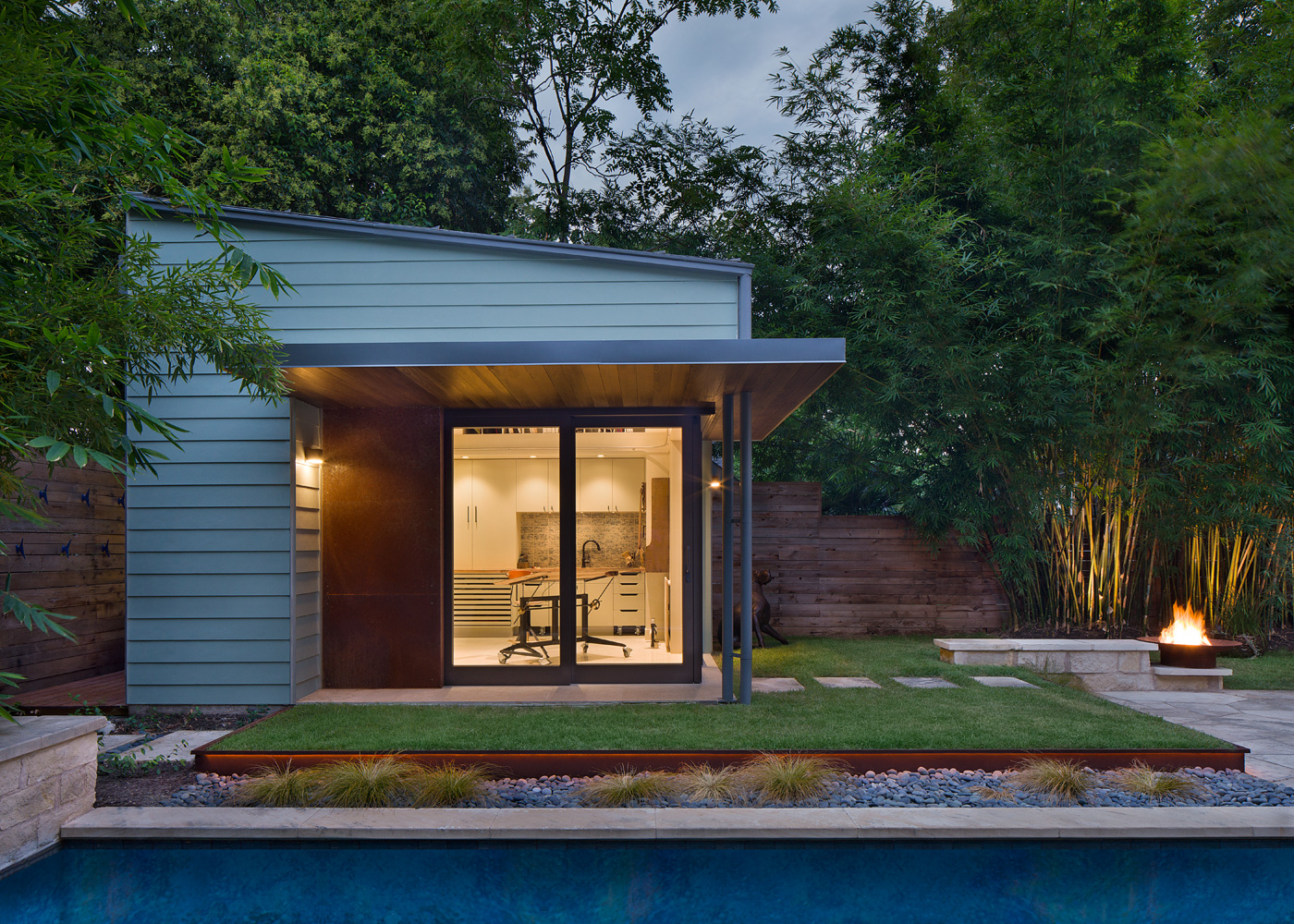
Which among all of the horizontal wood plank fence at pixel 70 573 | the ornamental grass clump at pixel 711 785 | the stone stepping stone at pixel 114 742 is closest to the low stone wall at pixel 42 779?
the stone stepping stone at pixel 114 742

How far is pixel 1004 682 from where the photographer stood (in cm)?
627

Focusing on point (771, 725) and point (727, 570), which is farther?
point (727, 570)

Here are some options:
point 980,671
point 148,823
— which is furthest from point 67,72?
point 980,671

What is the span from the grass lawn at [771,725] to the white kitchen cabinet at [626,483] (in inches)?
60.6

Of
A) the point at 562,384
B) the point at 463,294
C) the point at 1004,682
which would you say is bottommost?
the point at 1004,682

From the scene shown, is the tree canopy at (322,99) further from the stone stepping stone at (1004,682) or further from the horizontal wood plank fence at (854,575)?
the stone stepping stone at (1004,682)

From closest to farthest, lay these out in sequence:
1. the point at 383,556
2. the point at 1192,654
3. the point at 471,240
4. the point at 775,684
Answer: the point at 471,240
the point at 383,556
the point at 775,684
the point at 1192,654

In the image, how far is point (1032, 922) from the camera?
2.93 meters

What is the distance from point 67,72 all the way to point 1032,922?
4754 mm

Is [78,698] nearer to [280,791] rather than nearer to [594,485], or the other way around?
[280,791]

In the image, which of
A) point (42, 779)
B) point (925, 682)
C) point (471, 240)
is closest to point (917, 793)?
point (925, 682)

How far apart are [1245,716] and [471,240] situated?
6051mm

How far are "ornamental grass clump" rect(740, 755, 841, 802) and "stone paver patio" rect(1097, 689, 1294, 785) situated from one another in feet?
7.31

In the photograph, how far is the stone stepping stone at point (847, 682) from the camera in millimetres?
5930
